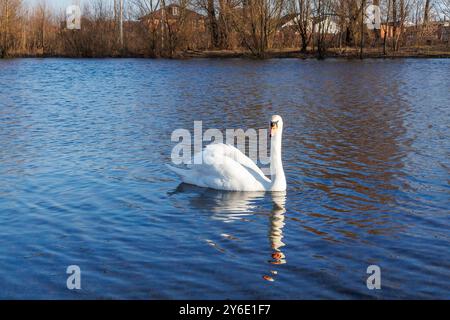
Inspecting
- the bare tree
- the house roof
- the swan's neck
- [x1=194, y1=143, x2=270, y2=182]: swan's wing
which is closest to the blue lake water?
the swan's neck

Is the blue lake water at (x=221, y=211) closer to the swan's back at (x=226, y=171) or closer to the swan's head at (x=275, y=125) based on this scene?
the swan's back at (x=226, y=171)

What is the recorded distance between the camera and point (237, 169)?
9000 millimetres

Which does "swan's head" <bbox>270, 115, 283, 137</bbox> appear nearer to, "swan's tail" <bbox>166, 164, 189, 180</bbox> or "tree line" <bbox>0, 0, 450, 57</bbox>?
"swan's tail" <bbox>166, 164, 189, 180</bbox>

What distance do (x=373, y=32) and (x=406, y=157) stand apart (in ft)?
146

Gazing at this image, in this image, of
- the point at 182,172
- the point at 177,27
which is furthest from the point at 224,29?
the point at 182,172

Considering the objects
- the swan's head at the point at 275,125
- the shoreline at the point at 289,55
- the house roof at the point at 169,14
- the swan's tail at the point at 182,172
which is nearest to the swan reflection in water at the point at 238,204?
the swan's tail at the point at 182,172

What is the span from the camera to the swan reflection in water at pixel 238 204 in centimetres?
762

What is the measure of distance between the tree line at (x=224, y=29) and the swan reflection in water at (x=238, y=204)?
39.4m

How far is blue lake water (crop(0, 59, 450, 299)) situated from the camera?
5977 millimetres

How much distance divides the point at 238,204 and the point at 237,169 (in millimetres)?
628

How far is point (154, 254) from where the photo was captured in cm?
665

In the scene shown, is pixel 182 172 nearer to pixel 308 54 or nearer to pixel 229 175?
pixel 229 175

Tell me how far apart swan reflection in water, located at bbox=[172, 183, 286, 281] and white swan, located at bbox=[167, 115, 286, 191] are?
108mm

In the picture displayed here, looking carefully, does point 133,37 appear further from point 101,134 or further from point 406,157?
point 406,157
